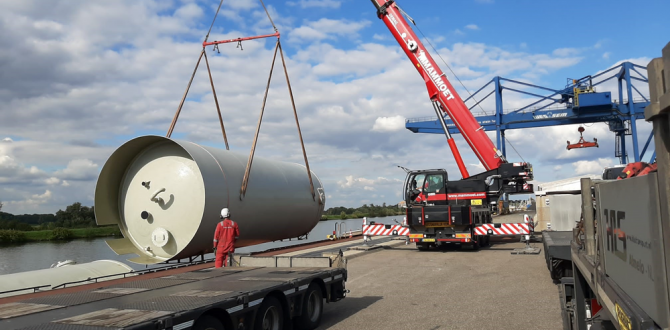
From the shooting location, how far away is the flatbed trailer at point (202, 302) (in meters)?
4.51

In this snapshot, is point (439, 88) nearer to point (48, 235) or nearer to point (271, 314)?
point (271, 314)

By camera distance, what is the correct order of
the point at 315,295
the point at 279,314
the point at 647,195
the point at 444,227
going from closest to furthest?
the point at 647,195
the point at 279,314
the point at 315,295
the point at 444,227

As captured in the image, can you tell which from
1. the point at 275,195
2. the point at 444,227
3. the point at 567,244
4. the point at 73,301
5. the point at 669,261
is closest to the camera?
the point at 669,261

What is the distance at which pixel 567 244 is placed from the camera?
8516mm

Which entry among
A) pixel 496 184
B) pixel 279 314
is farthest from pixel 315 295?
pixel 496 184

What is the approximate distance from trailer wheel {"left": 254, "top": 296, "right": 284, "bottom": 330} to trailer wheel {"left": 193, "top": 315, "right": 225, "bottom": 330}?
0.86 m

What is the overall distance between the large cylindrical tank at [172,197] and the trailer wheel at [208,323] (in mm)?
5945

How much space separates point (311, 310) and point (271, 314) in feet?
3.58

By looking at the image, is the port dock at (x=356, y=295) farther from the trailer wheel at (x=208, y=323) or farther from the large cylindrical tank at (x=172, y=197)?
the large cylindrical tank at (x=172, y=197)

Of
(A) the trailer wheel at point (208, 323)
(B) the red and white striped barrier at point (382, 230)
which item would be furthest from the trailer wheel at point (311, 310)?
(B) the red and white striped barrier at point (382, 230)

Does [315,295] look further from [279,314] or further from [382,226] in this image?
[382,226]

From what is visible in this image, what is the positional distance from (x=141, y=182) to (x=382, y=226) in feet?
32.1

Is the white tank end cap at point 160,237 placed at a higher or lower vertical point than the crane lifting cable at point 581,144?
lower

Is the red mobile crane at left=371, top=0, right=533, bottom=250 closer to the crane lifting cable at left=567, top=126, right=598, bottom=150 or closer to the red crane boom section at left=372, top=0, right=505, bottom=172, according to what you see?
the red crane boom section at left=372, top=0, right=505, bottom=172
